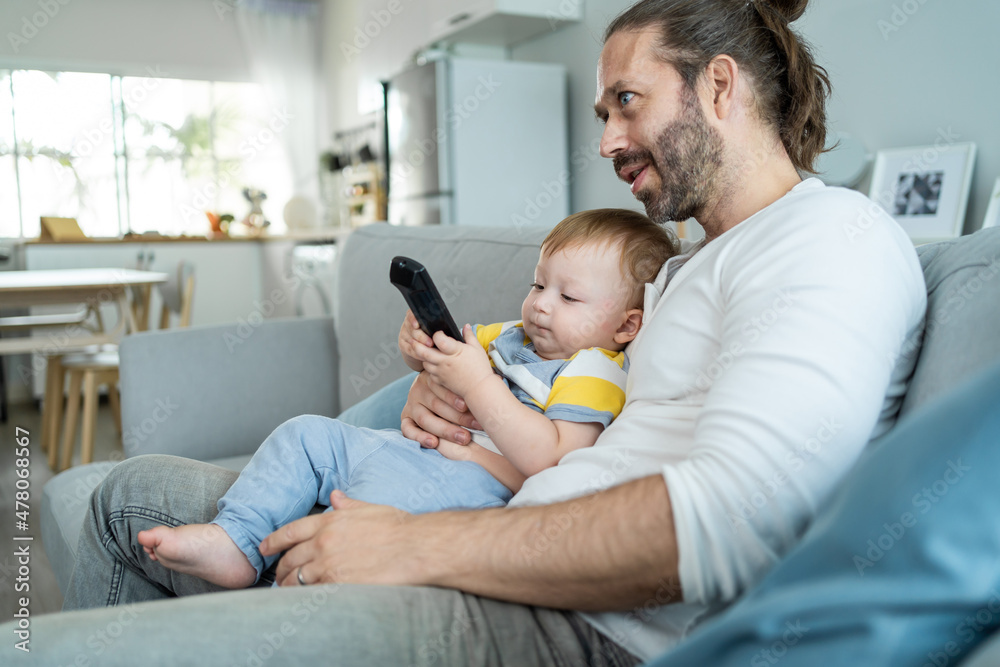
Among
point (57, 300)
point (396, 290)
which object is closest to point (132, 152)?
point (57, 300)

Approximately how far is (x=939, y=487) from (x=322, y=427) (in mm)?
746

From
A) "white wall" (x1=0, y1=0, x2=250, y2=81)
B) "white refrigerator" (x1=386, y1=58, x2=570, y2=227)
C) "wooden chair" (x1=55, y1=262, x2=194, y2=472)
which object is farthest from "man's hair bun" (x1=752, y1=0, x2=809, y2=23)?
"white wall" (x1=0, y1=0, x2=250, y2=81)

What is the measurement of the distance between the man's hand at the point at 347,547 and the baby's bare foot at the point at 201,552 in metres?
0.05

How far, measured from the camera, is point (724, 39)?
1031 mm

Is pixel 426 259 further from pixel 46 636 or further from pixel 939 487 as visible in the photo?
pixel 939 487

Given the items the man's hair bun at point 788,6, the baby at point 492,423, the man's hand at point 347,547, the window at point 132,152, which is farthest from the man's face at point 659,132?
the window at point 132,152

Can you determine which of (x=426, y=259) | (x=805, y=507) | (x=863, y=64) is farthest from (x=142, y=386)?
(x=863, y=64)

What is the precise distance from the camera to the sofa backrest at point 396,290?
152 cm

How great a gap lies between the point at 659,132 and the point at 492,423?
44 centimetres

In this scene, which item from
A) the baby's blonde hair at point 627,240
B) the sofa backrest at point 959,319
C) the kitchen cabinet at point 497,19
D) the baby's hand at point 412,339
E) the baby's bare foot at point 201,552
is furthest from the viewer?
the kitchen cabinet at point 497,19

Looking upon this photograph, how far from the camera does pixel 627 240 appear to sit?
1104 millimetres

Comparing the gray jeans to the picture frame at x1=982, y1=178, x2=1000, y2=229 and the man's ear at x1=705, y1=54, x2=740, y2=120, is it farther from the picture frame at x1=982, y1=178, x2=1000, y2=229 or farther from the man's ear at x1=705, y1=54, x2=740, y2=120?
the picture frame at x1=982, y1=178, x2=1000, y2=229

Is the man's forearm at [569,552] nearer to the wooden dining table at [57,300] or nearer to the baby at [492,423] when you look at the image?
the baby at [492,423]

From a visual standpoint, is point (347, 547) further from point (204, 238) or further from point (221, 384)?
point (204, 238)
